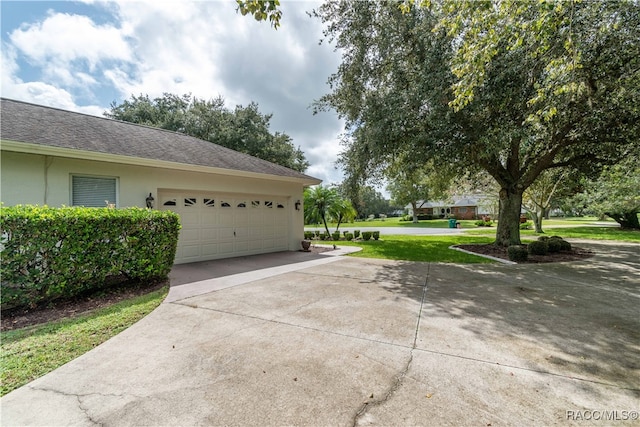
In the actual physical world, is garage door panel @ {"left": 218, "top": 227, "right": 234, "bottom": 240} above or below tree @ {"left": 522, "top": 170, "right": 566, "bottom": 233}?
below

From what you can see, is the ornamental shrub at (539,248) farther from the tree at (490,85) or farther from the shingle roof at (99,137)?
the shingle roof at (99,137)

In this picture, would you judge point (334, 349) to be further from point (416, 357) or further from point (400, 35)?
point (400, 35)

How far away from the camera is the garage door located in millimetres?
8586

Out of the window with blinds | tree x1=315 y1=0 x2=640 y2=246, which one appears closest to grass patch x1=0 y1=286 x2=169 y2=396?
the window with blinds

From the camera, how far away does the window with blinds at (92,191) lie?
254 inches

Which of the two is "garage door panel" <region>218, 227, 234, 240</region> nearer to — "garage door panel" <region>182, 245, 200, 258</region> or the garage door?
the garage door

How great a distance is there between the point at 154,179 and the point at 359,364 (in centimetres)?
756

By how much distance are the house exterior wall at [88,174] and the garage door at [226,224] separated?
424 mm

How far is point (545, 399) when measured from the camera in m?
2.28

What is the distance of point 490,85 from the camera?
7473mm

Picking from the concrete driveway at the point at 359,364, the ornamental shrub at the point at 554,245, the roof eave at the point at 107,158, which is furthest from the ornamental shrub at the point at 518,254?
the roof eave at the point at 107,158

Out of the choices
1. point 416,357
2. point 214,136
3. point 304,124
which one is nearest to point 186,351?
point 416,357

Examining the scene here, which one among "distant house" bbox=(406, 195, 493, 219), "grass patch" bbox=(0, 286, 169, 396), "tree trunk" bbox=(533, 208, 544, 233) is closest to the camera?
"grass patch" bbox=(0, 286, 169, 396)

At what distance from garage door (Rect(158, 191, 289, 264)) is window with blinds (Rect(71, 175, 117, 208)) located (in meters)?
1.31
